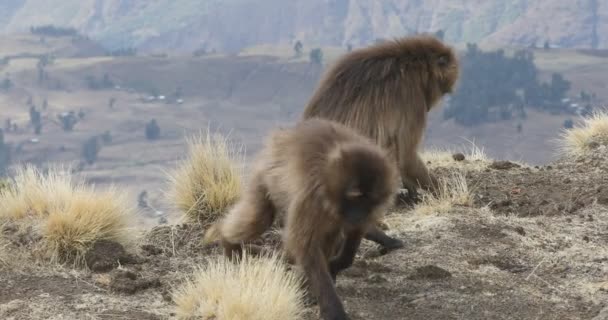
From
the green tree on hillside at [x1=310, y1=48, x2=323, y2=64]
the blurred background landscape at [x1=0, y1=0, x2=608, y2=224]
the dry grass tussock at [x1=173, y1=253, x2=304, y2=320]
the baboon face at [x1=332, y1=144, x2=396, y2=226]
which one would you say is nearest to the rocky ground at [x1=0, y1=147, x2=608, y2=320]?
the dry grass tussock at [x1=173, y1=253, x2=304, y2=320]

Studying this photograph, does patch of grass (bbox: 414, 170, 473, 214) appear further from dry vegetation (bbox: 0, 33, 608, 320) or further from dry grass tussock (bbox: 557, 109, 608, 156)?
dry grass tussock (bbox: 557, 109, 608, 156)

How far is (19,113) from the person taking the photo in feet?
448

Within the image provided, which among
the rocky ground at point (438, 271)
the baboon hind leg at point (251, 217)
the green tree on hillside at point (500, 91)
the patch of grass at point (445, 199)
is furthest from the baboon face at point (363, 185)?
the green tree on hillside at point (500, 91)

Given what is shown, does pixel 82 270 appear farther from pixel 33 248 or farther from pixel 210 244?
pixel 210 244

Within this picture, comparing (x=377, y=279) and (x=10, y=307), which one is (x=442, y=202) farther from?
(x=10, y=307)

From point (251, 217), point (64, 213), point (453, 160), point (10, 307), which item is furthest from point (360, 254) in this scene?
point (453, 160)

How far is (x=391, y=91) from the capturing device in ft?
23.0

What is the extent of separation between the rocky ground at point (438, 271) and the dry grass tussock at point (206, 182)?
9.4 inches

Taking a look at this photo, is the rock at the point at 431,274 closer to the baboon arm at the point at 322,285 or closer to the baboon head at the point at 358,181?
the baboon arm at the point at 322,285

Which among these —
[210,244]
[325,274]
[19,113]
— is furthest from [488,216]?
[19,113]

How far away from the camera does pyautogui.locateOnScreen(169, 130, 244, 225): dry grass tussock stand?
24.5ft

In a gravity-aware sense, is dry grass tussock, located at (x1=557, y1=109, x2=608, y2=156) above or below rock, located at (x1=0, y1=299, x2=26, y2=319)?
below

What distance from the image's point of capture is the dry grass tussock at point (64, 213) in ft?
20.7

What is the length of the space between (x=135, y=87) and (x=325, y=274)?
485 feet
